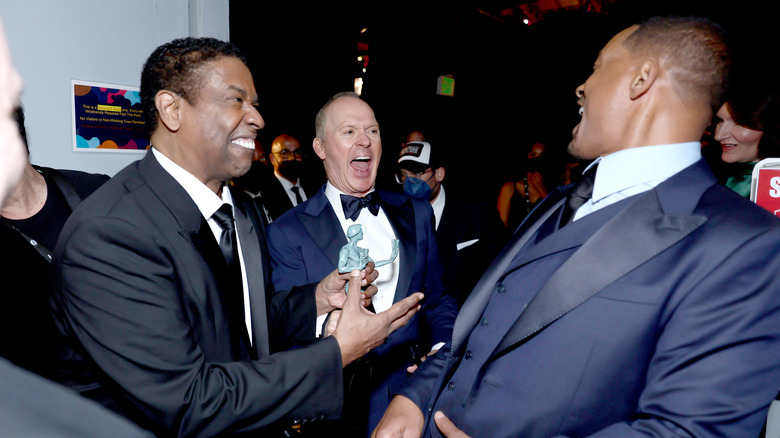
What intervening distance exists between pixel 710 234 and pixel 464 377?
82 cm

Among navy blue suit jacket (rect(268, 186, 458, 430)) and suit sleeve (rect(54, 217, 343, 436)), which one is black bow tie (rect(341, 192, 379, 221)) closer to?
navy blue suit jacket (rect(268, 186, 458, 430))

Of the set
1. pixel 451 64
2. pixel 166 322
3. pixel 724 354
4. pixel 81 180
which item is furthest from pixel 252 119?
pixel 451 64

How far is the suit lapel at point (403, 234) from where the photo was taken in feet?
7.43

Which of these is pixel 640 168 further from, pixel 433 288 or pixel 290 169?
pixel 290 169

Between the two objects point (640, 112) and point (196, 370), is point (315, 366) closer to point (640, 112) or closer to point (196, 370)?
point (196, 370)

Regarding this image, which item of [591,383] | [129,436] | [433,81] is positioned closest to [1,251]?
[129,436]

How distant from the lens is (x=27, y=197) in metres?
2.07

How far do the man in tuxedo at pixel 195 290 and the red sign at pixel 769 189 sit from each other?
166 cm

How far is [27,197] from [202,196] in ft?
3.56

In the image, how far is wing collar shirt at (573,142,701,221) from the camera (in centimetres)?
126

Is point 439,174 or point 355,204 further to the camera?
point 439,174

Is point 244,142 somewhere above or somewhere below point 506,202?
above

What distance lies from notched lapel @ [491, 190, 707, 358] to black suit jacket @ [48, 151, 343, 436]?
0.73 metres

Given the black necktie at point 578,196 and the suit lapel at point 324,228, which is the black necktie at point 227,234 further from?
the black necktie at point 578,196
